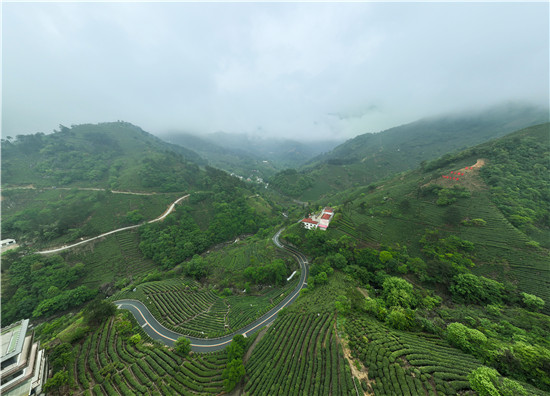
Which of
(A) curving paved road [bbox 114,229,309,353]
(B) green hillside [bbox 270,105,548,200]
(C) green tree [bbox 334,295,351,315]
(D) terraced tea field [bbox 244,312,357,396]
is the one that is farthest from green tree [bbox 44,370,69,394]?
(B) green hillside [bbox 270,105,548,200]

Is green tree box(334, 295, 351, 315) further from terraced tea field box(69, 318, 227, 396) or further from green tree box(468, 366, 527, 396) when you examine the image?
terraced tea field box(69, 318, 227, 396)

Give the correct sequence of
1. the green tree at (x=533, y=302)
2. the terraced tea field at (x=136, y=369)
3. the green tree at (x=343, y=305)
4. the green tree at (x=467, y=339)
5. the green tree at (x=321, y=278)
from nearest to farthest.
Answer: the terraced tea field at (x=136, y=369)
the green tree at (x=467, y=339)
the green tree at (x=343, y=305)
the green tree at (x=533, y=302)
the green tree at (x=321, y=278)

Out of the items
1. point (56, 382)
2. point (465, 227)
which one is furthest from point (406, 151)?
point (56, 382)

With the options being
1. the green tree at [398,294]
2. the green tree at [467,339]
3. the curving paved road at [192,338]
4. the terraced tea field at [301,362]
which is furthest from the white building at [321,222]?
the green tree at [467,339]

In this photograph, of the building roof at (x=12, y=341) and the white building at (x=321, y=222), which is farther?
the white building at (x=321, y=222)

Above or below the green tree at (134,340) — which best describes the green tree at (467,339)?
below

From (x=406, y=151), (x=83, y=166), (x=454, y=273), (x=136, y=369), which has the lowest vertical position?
(x=454, y=273)

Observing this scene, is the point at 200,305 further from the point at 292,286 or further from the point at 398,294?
the point at 398,294

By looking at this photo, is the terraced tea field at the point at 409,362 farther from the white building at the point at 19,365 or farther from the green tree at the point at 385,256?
the white building at the point at 19,365

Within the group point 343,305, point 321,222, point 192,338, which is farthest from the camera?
point 321,222
